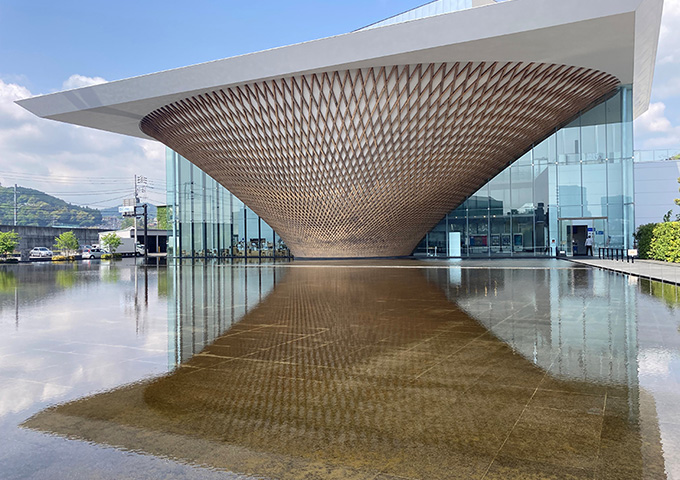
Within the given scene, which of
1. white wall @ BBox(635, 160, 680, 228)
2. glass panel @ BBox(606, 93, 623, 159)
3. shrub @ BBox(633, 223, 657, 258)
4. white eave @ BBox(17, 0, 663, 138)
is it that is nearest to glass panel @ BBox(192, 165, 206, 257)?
white eave @ BBox(17, 0, 663, 138)

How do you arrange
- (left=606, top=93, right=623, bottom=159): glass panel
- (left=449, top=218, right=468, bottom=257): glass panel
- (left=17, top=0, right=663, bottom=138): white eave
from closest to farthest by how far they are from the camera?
(left=17, top=0, right=663, bottom=138): white eave → (left=606, top=93, right=623, bottom=159): glass panel → (left=449, top=218, right=468, bottom=257): glass panel

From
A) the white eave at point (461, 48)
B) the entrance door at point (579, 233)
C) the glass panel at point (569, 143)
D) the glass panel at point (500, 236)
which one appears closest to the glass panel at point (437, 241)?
the glass panel at point (500, 236)

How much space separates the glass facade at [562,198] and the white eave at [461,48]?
27.2 ft

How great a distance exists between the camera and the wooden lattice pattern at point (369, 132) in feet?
58.2

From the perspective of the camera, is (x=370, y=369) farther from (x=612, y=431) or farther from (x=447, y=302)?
(x=447, y=302)

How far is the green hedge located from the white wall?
29.1ft

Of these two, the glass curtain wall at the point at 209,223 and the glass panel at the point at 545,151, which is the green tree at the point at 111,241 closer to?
the glass curtain wall at the point at 209,223

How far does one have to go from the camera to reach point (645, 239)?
2439cm

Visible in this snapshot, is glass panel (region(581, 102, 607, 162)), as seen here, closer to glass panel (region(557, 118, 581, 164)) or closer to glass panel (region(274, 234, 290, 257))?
glass panel (region(557, 118, 581, 164))

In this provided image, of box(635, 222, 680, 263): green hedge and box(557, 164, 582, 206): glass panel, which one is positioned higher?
box(557, 164, 582, 206): glass panel

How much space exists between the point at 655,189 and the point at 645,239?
438 inches

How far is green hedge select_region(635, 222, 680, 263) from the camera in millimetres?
20453

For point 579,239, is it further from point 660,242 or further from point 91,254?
point 91,254

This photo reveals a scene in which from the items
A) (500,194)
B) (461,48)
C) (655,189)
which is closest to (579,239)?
(500,194)
